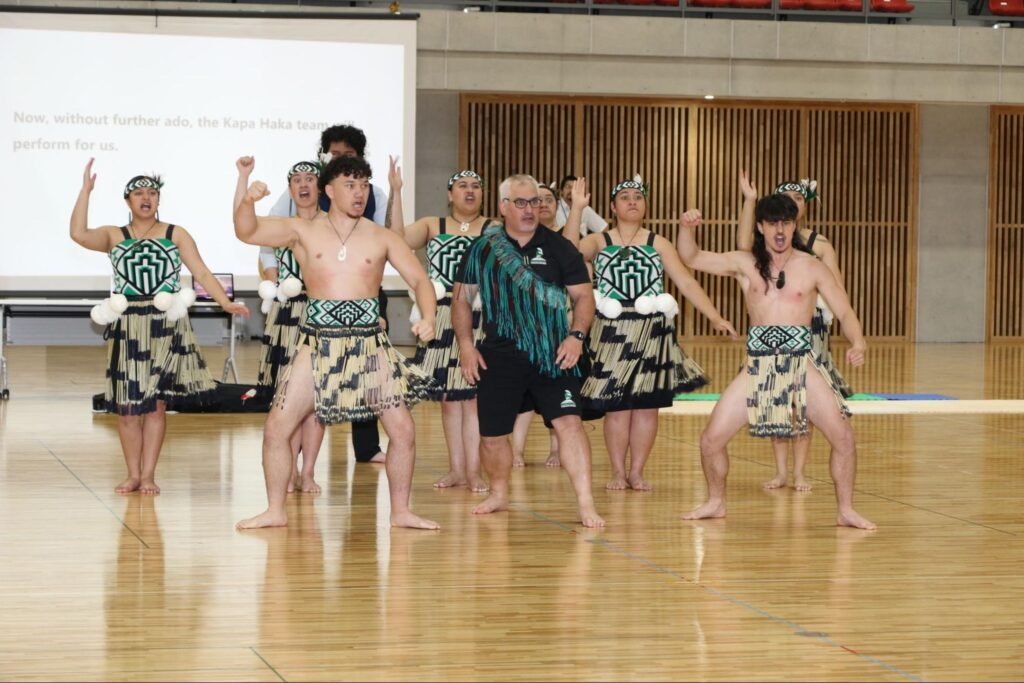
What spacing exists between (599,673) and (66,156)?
31.1ft

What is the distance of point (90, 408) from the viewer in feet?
32.7

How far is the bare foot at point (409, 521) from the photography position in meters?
5.64

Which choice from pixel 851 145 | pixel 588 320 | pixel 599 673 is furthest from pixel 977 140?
pixel 599 673

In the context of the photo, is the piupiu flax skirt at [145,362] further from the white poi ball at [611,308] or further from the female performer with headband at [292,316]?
the white poi ball at [611,308]

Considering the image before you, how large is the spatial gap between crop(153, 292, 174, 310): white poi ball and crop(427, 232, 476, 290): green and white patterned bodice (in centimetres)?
117

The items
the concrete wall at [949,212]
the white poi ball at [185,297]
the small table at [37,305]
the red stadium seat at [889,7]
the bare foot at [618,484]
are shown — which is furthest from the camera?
the concrete wall at [949,212]

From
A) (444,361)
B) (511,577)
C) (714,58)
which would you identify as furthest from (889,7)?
(511,577)

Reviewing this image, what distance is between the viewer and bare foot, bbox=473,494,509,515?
19.7 ft

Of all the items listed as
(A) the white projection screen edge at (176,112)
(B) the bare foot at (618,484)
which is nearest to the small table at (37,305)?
(A) the white projection screen edge at (176,112)

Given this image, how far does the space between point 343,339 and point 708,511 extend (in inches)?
64.3

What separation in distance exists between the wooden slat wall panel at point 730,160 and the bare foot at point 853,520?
1100 cm

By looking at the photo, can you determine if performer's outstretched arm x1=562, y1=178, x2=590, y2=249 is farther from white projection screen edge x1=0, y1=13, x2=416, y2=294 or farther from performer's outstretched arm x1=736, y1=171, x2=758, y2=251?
white projection screen edge x1=0, y1=13, x2=416, y2=294

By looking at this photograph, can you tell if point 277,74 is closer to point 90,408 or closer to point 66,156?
point 66,156

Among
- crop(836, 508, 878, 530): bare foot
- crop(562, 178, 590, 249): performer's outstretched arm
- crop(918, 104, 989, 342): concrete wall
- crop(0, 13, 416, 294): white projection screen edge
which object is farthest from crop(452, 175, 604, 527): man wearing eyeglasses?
crop(918, 104, 989, 342): concrete wall
